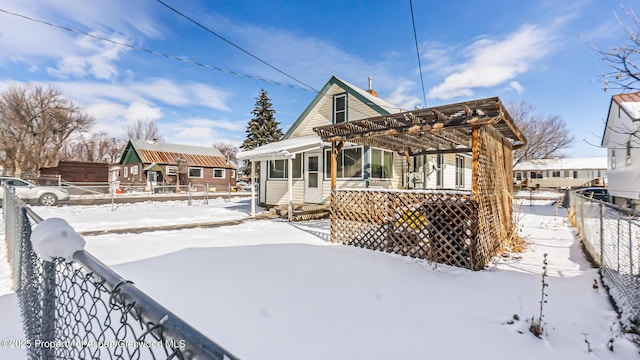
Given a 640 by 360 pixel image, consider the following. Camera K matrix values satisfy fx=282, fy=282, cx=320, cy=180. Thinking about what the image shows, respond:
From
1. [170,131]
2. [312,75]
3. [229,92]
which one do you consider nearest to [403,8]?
[312,75]

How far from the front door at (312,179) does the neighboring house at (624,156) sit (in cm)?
1036

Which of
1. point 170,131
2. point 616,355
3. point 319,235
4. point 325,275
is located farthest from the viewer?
point 170,131

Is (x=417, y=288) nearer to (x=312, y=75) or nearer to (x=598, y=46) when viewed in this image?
(x=598, y=46)

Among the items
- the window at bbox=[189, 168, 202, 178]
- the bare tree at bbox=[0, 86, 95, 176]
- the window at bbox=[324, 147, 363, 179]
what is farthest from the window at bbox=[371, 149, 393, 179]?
the bare tree at bbox=[0, 86, 95, 176]

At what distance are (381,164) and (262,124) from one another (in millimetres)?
19760

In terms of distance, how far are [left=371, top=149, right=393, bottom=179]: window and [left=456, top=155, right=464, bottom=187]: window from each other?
5489 mm

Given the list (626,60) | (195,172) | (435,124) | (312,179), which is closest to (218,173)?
(195,172)

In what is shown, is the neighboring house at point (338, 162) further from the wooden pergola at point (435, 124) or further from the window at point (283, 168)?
the wooden pergola at point (435, 124)

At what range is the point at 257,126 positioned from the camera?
27953 mm

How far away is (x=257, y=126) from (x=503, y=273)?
25.9 metres

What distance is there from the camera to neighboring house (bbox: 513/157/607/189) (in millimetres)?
39250

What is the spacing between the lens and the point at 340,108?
12234 mm

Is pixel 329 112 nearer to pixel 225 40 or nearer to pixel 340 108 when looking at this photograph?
pixel 340 108

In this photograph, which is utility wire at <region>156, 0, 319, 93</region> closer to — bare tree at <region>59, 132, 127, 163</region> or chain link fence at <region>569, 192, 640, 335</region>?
chain link fence at <region>569, 192, 640, 335</region>
